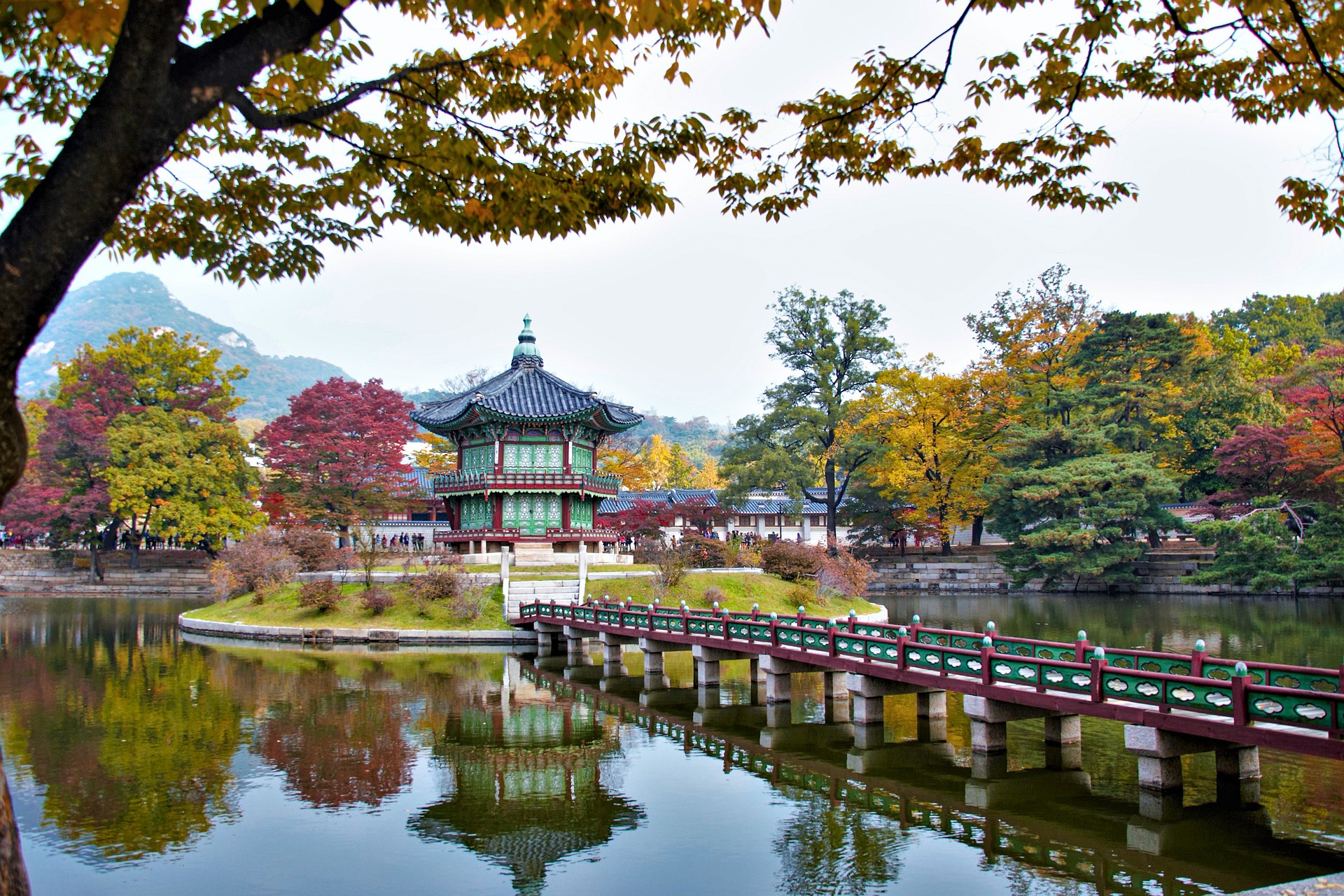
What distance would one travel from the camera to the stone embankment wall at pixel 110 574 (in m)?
48.9

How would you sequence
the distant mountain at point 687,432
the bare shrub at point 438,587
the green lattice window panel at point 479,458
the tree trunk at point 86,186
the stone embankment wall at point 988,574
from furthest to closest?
the distant mountain at point 687,432, the stone embankment wall at point 988,574, the green lattice window panel at point 479,458, the bare shrub at point 438,587, the tree trunk at point 86,186

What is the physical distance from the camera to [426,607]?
99.4 feet

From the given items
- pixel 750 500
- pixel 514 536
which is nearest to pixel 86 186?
pixel 514 536

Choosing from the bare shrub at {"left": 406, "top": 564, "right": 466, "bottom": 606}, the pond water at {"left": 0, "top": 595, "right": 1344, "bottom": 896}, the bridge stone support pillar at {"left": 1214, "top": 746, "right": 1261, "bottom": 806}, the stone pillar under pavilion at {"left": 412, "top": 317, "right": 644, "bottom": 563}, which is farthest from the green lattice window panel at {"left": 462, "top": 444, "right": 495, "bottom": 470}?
the bridge stone support pillar at {"left": 1214, "top": 746, "right": 1261, "bottom": 806}

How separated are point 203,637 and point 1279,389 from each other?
52.2 metres

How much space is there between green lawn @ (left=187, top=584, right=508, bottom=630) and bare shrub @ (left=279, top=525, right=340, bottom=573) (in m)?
1.52

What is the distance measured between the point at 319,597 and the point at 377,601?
2217 mm

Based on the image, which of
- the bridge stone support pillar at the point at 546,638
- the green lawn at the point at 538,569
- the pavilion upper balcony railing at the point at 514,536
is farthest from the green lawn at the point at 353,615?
the pavilion upper balcony railing at the point at 514,536

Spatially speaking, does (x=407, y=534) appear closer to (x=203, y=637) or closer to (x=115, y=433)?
(x=115, y=433)

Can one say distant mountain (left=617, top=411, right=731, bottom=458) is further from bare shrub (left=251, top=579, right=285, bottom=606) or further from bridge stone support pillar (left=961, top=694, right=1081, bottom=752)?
bridge stone support pillar (left=961, top=694, right=1081, bottom=752)

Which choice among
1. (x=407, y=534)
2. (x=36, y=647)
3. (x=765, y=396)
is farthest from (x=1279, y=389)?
(x=36, y=647)

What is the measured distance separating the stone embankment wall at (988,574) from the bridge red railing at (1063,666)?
28.2 meters

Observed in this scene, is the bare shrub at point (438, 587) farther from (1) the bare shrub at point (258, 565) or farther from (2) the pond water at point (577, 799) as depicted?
(2) the pond water at point (577, 799)

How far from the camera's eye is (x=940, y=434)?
51875mm
